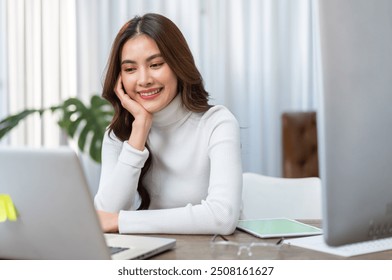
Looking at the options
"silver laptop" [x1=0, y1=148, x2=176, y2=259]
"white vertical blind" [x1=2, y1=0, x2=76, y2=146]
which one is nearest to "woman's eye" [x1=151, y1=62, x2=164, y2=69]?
"silver laptop" [x1=0, y1=148, x2=176, y2=259]

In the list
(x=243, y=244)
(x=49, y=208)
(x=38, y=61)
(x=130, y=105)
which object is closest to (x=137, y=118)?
(x=130, y=105)

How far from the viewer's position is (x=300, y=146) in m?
3.17

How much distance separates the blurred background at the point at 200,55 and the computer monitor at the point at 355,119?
8.31ft

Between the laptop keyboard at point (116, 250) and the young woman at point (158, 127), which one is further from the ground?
the young woman at point (158, 127)

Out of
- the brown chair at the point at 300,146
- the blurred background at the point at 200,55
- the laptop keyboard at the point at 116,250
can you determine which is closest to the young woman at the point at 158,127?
the laptop keyboard at the point at 116,250

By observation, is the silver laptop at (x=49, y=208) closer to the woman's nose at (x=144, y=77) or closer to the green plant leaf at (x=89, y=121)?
the woman's nose at (x=144, y=77)

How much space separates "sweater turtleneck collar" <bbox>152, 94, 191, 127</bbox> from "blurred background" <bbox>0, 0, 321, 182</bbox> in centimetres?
169

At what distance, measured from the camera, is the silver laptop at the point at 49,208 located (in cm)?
80

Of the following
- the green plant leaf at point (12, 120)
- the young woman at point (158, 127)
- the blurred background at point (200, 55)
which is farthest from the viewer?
the blurred background at point (200, 55)

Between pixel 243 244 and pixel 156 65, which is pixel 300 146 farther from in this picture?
pixel 243 244

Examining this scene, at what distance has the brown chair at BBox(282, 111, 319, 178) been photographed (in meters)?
3.16
